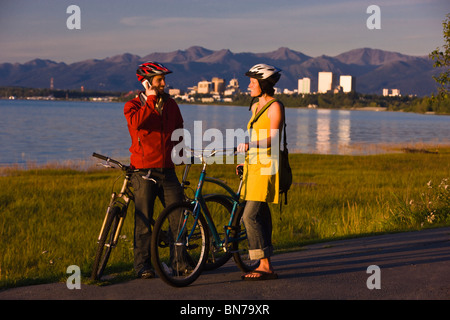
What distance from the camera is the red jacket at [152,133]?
619 centimetres

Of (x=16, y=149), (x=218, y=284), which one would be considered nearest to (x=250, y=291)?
(x=218, y=284)

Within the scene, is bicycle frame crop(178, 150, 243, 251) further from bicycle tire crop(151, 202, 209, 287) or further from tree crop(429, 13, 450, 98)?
tree crop(429, 13, 450, 98)

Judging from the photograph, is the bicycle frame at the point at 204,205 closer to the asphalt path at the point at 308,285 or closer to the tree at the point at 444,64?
the asphalt path at the point at 308,285

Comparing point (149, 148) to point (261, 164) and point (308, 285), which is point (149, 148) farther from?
point (308, 285)

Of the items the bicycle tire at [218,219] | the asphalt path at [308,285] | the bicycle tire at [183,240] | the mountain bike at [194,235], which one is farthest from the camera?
the bicycle tire at [218,219]

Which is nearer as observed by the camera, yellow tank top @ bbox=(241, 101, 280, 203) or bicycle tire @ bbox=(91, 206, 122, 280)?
bicycle tire @ bbox=(91, 206, 122, 280)

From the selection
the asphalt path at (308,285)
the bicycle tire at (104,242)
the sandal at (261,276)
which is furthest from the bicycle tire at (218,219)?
the bicycle tire at (104,242)

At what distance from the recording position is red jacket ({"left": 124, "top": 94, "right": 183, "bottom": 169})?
6188mm

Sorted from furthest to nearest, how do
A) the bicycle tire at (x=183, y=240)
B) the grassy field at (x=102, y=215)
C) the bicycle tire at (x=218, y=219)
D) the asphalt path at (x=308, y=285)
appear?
the grassy field at (x=102, y=215) < the bicycle tire at (x=218, y=219) < the bicycle tire at (x=183, y=240) < the asphalt path at (x=308, y=285)

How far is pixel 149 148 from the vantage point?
6.29 m

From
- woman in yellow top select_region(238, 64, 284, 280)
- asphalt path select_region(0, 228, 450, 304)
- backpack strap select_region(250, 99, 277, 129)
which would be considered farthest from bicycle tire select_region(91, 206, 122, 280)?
backpack strap select_region(250, 99, 277, 129)

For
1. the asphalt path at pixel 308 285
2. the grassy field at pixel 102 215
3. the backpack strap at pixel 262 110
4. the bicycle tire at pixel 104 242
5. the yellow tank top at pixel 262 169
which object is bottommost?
the grassy field at pixel 102 215

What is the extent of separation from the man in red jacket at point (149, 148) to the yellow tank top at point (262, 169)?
831mm

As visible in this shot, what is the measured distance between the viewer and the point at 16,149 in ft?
164
